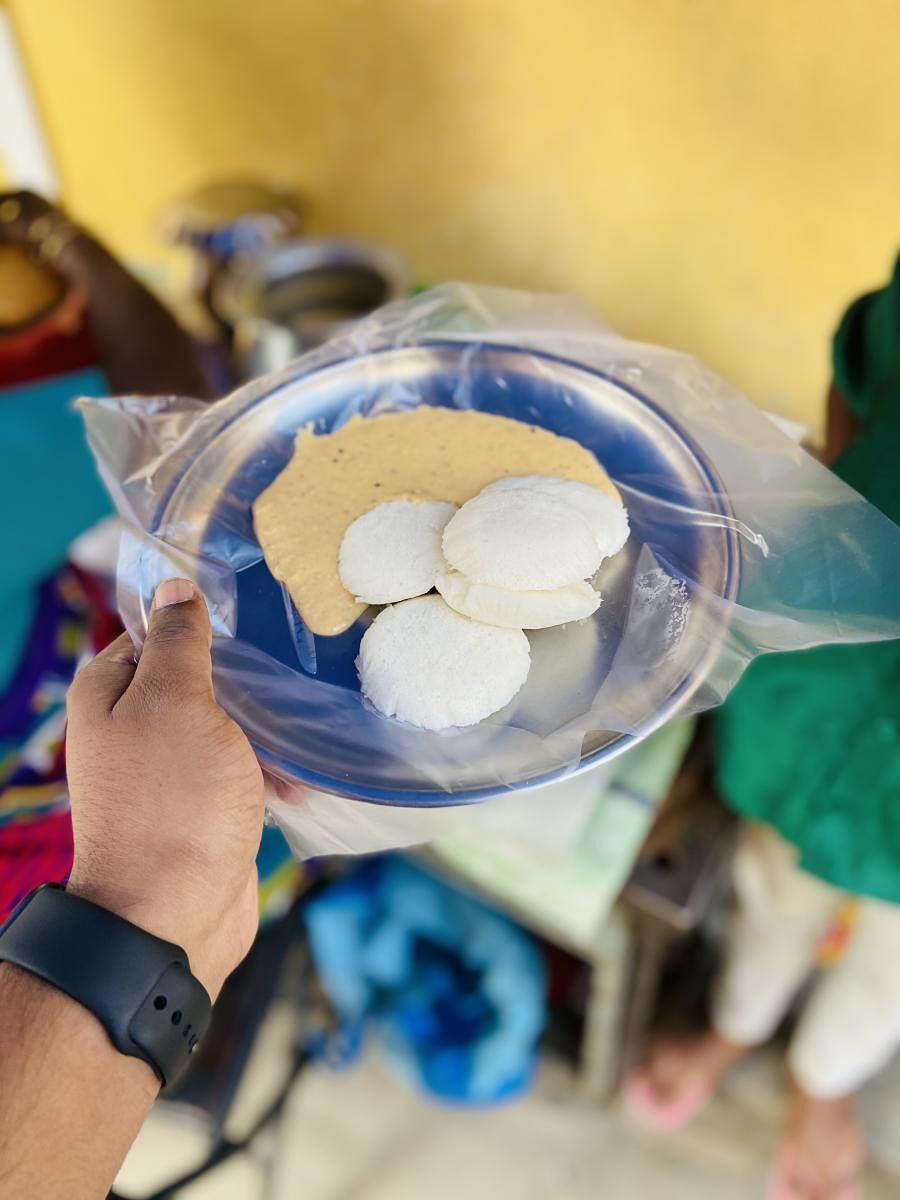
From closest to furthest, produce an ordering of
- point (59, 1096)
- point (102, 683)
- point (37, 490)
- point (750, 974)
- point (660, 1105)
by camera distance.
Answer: point (59, 1096) → point (102, 683) → point (37, 490) → point (750, 974) → point (660, 1105)

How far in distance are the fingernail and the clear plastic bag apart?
7cm

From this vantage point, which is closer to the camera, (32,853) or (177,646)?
(177,646)

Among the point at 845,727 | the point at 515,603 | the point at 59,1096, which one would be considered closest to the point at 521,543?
the point at 515,603

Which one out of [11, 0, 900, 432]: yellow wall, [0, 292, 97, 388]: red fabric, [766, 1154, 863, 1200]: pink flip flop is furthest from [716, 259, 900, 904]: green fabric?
[0, 292, 97, 388]: red fabric

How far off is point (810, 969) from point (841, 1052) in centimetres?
11

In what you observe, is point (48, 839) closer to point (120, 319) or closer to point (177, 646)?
point (177, 646)

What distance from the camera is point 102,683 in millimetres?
541

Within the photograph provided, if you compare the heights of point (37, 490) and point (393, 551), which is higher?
point (393, 551)

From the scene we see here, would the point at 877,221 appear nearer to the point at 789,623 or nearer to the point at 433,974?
the point at 789,623

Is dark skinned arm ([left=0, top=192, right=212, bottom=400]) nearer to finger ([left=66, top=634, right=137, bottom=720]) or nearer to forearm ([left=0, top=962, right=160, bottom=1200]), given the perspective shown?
finger ([left=66, top=634, right=137, bottom=720])

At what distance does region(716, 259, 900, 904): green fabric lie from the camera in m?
0.86

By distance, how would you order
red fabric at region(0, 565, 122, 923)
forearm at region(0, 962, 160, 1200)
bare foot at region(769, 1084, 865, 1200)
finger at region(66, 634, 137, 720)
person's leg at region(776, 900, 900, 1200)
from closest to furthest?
forearm at region(0, 962, 160, 1200), finger at region(66, 634, 137, 720), red fabric at region(0, 565, 122, 923), person's leg at region(776, 900, 900, 1200), bare foot at region(769, 1084, 865, 1200)

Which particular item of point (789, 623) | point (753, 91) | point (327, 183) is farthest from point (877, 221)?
point (327, 183)

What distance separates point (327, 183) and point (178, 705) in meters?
1.31
